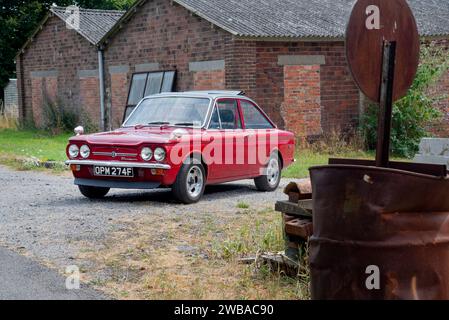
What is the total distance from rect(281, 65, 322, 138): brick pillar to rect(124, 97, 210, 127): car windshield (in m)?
8.82

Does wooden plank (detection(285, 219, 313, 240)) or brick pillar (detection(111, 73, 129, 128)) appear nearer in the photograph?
wooden plank (detection(285, 219, 313, 240))

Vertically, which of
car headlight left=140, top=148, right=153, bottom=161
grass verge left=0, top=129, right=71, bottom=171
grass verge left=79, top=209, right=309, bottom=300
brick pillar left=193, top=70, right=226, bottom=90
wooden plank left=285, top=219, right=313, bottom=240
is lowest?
grass verge left=0, top=129, right=71, bottom=171

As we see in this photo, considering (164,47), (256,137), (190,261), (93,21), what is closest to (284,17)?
(164,47)

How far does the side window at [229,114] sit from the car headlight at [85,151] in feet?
6.95

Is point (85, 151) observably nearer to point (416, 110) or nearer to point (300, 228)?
point (300, 228)

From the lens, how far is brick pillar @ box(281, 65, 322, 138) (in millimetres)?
20453

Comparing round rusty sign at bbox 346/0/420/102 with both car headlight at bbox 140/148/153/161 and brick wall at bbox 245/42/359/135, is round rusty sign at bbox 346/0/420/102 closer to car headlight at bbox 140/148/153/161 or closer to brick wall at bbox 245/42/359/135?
car headlight at bbox 140/148/153/161

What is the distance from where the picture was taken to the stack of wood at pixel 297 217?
20.6 ft

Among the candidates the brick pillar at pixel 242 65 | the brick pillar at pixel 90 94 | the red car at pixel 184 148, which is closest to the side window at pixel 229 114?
the red car at pixel 184 148

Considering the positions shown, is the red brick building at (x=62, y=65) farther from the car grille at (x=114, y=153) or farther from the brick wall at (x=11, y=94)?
the car grille at (x=114, y=153)

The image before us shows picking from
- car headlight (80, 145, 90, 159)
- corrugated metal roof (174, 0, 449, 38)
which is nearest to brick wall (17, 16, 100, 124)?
corrugated metal roof (174, 0, 449, 38)

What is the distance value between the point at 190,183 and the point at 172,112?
4.27 ft

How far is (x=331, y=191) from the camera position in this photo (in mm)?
4414

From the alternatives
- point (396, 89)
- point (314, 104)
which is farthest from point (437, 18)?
point (396, 89)
